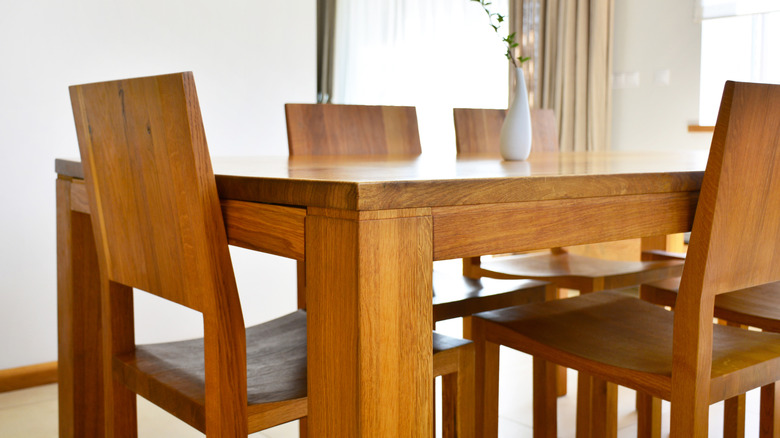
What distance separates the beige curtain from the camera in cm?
451

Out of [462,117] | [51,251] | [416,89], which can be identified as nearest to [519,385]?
[462,117]

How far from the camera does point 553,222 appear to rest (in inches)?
38.6

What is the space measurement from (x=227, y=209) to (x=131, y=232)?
21cm

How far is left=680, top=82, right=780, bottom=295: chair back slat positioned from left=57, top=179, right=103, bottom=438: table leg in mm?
1247

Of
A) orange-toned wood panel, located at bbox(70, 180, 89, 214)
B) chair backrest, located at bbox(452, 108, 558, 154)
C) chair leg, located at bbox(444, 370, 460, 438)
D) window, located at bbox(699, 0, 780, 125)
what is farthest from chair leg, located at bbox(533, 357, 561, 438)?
window, located at bbox(699, 0, 780, 125)

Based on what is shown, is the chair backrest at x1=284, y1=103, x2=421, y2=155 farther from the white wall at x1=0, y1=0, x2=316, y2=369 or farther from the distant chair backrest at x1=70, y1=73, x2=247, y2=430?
the distant chair backrest at x1=70, y1=73, x2=247, y2=430

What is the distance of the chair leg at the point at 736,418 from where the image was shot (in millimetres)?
1648

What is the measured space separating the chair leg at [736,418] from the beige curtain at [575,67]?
2948 millimetres

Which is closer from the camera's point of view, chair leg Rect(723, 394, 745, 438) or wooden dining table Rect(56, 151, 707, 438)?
wooden dining table Rect(56, 151, 707, 438)

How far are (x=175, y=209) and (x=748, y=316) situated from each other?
1287 millimetres

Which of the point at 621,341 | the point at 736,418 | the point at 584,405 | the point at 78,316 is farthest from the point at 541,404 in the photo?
the point at 78,316

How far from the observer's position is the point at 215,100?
2.83 m

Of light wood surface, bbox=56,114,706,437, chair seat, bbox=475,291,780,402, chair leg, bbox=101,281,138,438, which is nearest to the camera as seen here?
light wood surface, bbox=56,114,706,437

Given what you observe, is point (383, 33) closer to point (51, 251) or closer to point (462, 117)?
point (462, 117)
